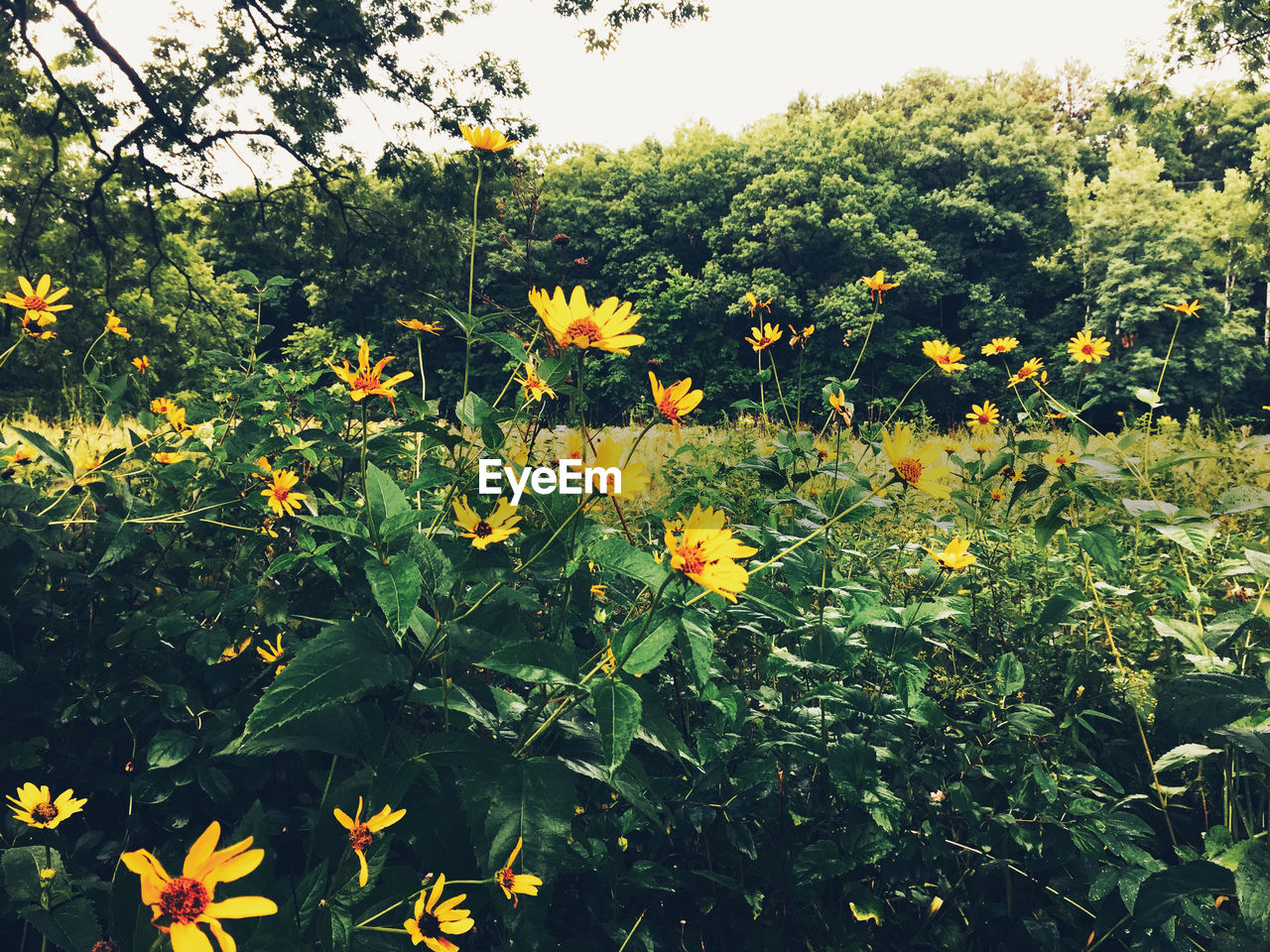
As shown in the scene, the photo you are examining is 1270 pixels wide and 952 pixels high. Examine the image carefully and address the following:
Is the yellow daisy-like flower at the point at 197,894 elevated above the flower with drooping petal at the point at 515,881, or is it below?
above

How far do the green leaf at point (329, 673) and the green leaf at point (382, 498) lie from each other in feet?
0.43

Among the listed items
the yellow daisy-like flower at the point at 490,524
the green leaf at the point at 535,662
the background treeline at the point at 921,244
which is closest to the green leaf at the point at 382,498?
the yellow daisy-like flower at the point at 490,524

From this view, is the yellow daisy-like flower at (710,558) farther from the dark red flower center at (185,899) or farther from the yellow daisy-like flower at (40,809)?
the yellow daisy-like flower at (40,809)

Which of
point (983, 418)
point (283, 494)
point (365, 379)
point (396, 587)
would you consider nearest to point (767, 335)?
point (983, 418)

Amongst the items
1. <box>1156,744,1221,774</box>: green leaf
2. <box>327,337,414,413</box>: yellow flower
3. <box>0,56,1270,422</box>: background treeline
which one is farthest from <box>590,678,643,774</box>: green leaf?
<box>0,56,1270,422</box>: background treeline

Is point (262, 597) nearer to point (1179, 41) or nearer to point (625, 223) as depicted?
point (1179, 41)

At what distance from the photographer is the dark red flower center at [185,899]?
484 mm

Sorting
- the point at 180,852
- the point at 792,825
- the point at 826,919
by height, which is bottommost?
the point at 826,919

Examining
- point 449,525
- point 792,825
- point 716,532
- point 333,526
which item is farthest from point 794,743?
point 333,526

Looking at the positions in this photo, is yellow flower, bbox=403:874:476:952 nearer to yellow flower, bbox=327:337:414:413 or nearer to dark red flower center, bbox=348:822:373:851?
dark red flower center, bbox=348:822:373:851

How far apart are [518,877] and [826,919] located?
0.78 metres

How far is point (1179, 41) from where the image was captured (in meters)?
8.98

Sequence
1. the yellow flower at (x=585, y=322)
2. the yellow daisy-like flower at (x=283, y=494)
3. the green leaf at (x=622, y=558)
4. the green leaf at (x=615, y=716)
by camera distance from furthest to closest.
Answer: the yellow daisy-like flower at (x=283, y=494) → the yellow flower at (x=585, y=322) → the green leaf at (x=622, y=558) → the green leaf at (x=615, y=716)

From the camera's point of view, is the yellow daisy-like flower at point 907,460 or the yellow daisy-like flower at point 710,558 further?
the yellow daisy-like flower at point 907,460
